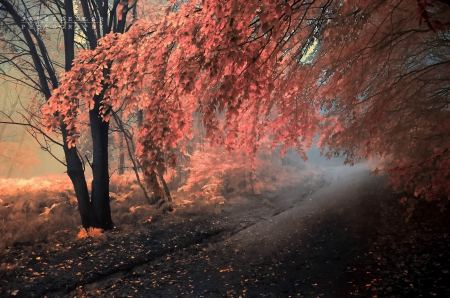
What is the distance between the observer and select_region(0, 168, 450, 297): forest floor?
5.14m

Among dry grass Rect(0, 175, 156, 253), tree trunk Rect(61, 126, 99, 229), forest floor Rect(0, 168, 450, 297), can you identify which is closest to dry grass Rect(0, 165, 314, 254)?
dry grass Rect(0, 175, 156, 253)

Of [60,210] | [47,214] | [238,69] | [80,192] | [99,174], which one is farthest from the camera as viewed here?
[60,210]

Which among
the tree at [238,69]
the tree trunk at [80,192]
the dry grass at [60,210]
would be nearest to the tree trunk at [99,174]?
the tree trunk at [80,192]

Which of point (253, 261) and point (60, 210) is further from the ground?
Answer: point (60, 210)

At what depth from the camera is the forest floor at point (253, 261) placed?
5.14 m

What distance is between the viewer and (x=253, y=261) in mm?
6949

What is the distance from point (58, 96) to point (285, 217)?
9632 millimetres

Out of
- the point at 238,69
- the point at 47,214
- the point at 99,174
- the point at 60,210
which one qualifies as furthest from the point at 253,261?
the point at 60,210

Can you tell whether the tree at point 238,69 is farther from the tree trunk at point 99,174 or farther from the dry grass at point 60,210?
the dry grass at point 60,210

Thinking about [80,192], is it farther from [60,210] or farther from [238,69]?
[238,69]

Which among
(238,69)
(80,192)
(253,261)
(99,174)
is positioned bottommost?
(253,261)

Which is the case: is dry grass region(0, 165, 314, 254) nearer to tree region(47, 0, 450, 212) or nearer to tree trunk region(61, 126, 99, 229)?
tree trunk region(61, 126, 99, 229)

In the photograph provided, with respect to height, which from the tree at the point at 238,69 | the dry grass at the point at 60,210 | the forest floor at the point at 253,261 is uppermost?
the tree at the point at 238,69

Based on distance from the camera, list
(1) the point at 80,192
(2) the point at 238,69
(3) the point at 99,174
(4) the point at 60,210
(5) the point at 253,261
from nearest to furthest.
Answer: (2) the point at 238,69 → (5) the point at 253,261 → (1) the point at 80,192 → (3) the point at 99,174 → (4) the point at 60,210
